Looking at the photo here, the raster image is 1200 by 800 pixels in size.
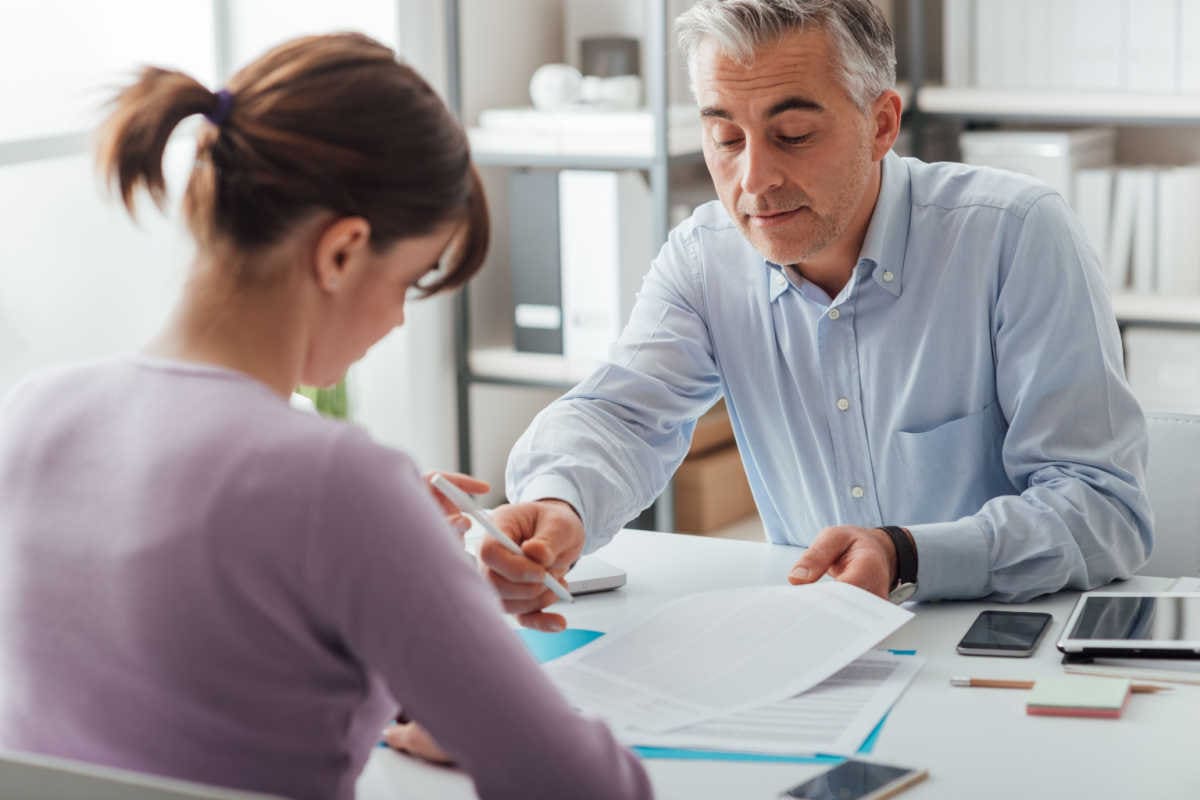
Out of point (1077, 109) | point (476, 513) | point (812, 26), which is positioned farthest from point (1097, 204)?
point (476, 513)

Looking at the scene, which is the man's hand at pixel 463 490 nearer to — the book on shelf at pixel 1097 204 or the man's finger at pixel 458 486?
the man's finger at pixel 458 486

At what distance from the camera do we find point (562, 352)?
3072 mm

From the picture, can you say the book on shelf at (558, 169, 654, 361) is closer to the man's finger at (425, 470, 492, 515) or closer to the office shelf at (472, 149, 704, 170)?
the office shelf at (472, 149, 704, 170)

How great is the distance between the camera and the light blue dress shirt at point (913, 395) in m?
1.62

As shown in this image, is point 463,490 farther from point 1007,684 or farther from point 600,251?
point 600,251

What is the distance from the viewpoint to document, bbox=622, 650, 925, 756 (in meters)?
1.18

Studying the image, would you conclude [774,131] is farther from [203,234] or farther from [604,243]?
[604,243]

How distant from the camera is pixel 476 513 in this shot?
1346 mm

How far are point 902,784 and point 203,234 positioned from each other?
61 cm

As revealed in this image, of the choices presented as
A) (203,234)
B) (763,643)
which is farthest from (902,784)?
(203,234)

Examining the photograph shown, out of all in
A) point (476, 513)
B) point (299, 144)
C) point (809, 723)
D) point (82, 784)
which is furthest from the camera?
point (476, 513)

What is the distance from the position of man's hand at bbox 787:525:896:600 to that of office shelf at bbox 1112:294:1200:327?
4.93 feet

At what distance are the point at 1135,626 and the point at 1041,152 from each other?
5.80ft

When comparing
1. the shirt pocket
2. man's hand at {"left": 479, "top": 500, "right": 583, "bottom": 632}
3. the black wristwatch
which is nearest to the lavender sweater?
man's hand at {"left": 479, "top": 500, "right": 583, "bottom": 632}
